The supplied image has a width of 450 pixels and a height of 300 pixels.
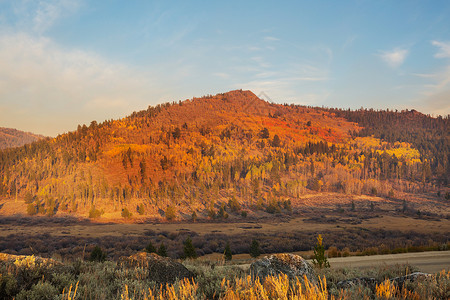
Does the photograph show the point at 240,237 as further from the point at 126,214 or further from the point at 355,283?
Result: the point at 126,214

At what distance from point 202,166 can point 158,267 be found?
306 ft

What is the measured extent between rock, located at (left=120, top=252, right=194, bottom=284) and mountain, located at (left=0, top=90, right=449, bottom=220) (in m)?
61.2

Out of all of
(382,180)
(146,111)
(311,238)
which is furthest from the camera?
(146,111)

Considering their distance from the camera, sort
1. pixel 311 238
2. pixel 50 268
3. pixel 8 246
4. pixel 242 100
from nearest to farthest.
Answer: pixel 50 268 → pixel 8 246 → pixel 311 238 → pixel 242 100

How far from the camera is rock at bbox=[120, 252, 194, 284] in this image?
7.33m

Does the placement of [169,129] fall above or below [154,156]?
above

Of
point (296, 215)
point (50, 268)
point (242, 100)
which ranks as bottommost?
point (296, 215)

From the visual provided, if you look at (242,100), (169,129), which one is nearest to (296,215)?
(169,129)

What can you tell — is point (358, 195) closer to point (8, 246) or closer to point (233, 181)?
point (233, 181)

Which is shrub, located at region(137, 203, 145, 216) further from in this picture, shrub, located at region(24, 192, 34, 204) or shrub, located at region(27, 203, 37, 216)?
shrub, located at region(24, 192, 34, 204)

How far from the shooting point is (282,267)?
25.7ft

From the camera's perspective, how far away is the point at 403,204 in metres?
82.1

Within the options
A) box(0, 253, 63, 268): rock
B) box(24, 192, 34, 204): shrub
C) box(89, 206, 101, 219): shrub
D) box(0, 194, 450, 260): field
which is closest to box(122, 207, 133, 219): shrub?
box(0, 194, 450, 260): field

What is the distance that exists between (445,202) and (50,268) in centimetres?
10643
